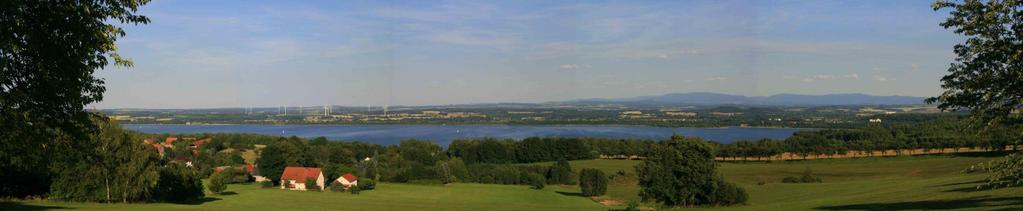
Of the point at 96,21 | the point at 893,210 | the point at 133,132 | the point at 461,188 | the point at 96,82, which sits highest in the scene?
the point at 96,21

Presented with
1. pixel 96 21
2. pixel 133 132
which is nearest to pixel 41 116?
pixel 96 21

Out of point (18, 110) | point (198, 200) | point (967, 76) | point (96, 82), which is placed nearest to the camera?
point (18, 110)

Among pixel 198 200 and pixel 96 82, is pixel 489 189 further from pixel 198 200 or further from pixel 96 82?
pixel 96 82

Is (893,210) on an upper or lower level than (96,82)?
lower

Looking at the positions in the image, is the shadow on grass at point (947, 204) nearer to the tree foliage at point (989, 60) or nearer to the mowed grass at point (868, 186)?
the mowed grass at point (868, 186)

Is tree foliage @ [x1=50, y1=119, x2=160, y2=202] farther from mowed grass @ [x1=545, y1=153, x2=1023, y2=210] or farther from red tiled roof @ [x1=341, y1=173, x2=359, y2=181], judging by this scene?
mowed grass @ [x1=545, y1=153, x2=1023, y2=210]

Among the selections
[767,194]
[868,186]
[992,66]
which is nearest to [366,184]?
[767,194]

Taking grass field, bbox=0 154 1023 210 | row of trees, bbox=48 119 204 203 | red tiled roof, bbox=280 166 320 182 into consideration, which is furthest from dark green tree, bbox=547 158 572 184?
row of trees, bbox=48 119 204 203
